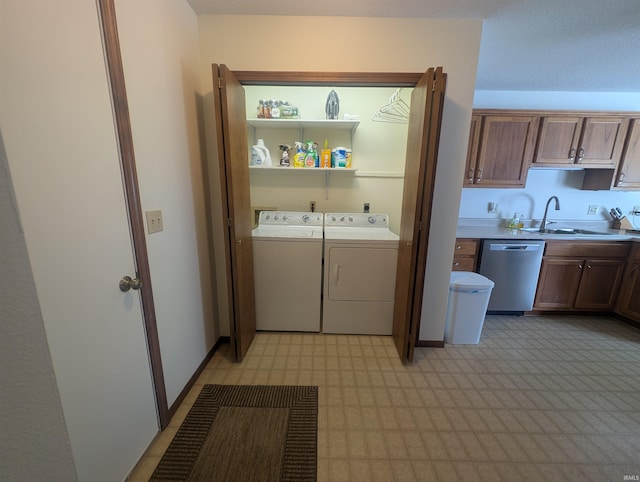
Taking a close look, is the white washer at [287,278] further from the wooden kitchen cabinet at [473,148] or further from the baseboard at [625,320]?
the baseboard at [625,320]

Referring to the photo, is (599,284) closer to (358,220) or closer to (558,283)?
(558,283)

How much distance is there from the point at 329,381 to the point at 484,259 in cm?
196

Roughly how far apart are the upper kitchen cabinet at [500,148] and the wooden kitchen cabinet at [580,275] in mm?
822

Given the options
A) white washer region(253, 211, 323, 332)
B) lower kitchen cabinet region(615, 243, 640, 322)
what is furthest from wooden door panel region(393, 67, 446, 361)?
lower kitchen cabinet region(615, 243, 640, 322)

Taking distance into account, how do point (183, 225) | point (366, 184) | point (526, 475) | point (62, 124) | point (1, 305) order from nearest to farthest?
point (1, 305)
point (62, 124)
point (526, 475)
point (183, 225)
point (366, 184)

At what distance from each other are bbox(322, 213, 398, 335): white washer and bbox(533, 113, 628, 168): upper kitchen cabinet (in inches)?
79.9

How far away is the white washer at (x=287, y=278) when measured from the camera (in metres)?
2.17

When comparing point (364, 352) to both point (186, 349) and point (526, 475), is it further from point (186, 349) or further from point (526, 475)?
point (186, 349)

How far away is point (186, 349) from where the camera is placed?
166 centimetres

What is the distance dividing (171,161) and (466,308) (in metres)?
2.48

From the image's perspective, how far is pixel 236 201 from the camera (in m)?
1.73

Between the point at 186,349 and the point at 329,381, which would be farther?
the point at 329,381

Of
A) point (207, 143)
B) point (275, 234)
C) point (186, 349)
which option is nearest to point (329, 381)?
point (186, 349)

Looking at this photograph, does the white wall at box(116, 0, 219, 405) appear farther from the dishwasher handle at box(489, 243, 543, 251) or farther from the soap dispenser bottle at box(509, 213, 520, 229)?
the soap dispenser bottle at box(509, 213, 520, 229)
